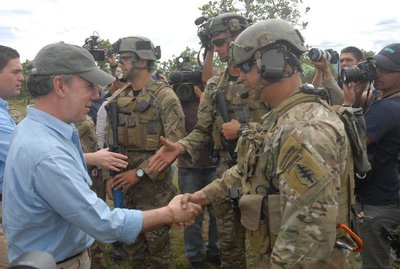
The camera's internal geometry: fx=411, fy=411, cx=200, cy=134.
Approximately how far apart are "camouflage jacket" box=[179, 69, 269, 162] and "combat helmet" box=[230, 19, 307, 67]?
5.50 feet

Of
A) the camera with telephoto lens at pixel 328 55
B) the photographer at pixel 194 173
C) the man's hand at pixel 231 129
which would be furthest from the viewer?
the photographer at pixel 194 173

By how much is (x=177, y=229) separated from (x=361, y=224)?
11.4 feet

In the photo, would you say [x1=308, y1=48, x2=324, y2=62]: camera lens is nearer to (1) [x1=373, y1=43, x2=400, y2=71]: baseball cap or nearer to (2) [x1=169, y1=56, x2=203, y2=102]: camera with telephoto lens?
(1) [x1=373, y1=43, x2=400, y2=71]: baseball cap

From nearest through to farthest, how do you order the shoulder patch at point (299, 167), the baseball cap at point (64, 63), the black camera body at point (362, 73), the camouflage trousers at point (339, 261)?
the shoulder patch at point (299, 167)
the camouflage trousers at point (339, 261)
the baseball cap at point (64, 63)
the black camera body at point (362, 73)

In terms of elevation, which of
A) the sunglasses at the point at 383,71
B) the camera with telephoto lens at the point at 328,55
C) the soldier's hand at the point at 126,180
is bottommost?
the soldier's hand at the point at 126,180

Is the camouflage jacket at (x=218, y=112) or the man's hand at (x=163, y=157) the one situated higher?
the camouflage jacket at (x=218, y=112)

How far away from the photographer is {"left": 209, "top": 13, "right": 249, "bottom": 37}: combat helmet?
4.46 meters

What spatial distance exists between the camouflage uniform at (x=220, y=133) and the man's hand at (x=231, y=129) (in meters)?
0.13

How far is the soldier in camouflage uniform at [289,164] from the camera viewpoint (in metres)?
2.12

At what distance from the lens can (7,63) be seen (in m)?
4.47

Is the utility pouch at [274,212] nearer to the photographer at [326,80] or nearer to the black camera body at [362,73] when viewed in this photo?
the black camera body at [362,73]

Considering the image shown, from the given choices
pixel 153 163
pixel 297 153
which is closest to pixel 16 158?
pixel 297 153

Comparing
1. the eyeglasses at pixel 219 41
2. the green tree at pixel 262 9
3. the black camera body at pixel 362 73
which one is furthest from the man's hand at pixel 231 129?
the green tree at pixel 262 9

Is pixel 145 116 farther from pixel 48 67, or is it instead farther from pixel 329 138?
pixel 329 138
